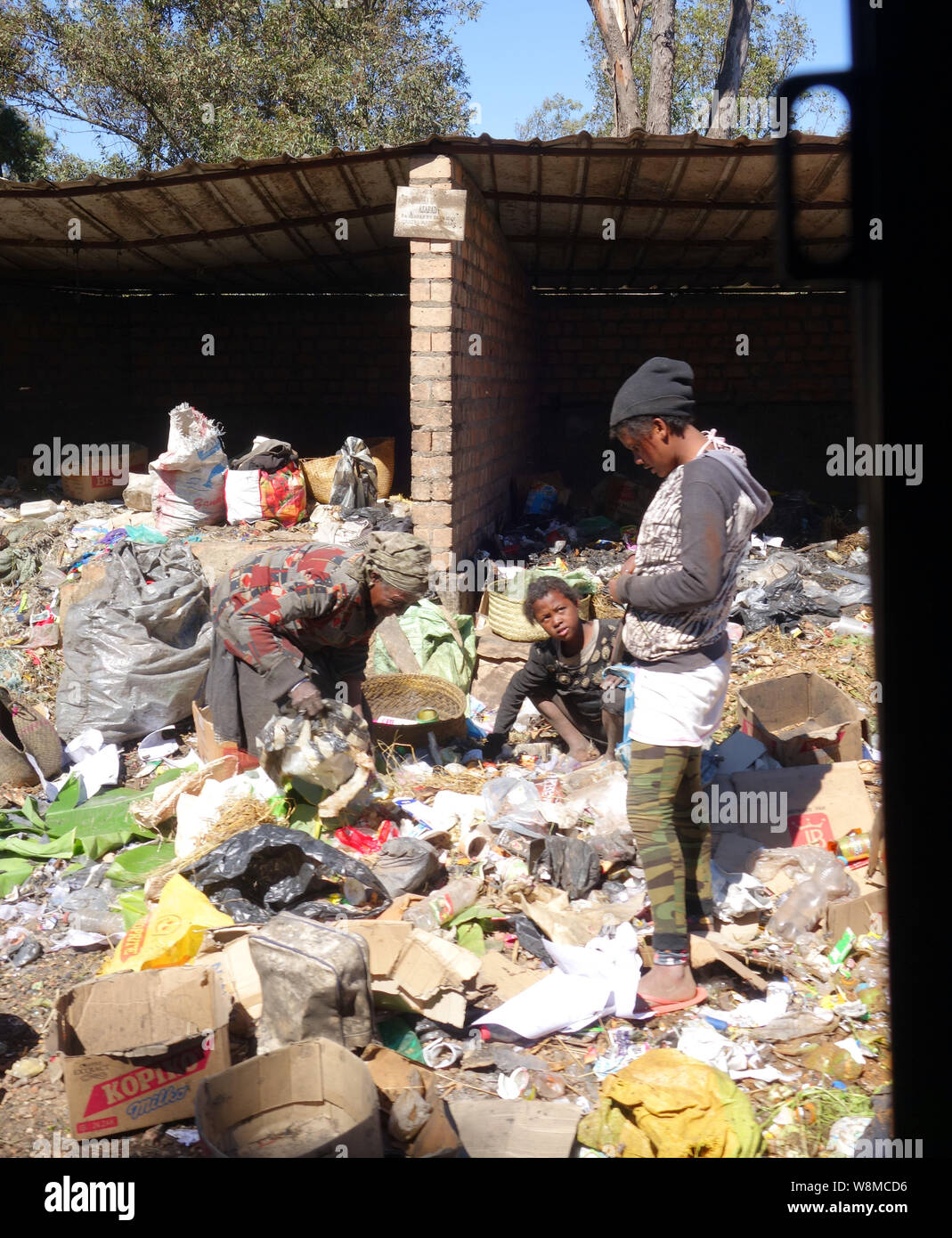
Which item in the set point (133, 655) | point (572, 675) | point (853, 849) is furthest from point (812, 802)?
point (133, 655)

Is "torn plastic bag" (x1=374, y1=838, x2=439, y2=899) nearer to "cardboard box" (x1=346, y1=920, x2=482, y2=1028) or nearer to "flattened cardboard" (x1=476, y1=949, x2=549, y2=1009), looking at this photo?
"flattened cardboard" (x1=476, y1=949, x2=549, y2=1009)

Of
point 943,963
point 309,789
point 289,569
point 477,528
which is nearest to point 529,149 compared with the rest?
point 477,528

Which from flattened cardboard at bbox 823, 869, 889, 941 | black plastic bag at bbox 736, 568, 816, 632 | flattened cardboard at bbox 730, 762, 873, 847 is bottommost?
flattened cardboard at bbox 823, 869, 889, 941

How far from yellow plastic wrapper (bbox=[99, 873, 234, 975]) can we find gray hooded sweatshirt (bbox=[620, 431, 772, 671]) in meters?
1.55

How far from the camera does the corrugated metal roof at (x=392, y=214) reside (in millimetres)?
5578

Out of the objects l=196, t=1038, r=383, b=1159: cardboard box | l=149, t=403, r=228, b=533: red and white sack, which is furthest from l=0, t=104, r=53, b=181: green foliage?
l=196, t=1038, r=383, b=1159: cardboard box

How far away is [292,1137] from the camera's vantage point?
227cm

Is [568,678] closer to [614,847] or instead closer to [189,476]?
[614,847]

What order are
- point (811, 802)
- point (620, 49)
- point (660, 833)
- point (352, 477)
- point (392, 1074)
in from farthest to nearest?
1. point (620, 49)
2. point (352, 477)
3. point (811, 802)
4. point (660, 833)
5. point (392, 1074)

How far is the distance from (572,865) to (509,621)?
8.70ft

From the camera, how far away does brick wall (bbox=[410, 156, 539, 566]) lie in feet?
18.1

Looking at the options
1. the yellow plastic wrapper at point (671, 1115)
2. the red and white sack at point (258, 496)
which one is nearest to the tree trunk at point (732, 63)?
the red and white sack at point (258, 496)

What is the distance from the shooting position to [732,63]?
13.5 metres
